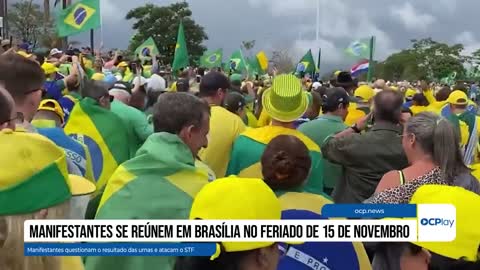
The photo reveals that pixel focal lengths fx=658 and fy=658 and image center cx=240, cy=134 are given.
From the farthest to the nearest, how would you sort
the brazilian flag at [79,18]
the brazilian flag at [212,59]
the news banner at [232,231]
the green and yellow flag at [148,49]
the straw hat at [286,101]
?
the brazilian flag at [212,59], the green and yellow flag at [148,49], the brazilian flag at [79,18], the straw hat at [286,101], the news banner at [232,231]

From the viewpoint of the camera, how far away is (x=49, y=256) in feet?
6.54

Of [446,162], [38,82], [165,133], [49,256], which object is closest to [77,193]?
[49,256]

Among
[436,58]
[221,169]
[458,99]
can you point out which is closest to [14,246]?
[221,169]

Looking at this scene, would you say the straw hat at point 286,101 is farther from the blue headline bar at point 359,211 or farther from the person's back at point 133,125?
the blue headline bar at point 359,211

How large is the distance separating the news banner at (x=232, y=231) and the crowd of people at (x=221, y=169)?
4 cm

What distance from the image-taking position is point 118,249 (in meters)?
2.45

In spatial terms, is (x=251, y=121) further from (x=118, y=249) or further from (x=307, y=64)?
(x=307, y=64)

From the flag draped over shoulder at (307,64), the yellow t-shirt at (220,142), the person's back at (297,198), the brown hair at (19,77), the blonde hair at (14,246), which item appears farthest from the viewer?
the flag draped over shoulder at (307,64)

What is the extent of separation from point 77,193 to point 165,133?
1.16 m

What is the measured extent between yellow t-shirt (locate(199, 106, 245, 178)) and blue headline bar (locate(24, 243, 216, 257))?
2.62 m

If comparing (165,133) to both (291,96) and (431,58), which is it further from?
(431,58)

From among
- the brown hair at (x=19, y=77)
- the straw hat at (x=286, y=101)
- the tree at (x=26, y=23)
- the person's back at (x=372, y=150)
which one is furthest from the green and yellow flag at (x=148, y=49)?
the tree at (x=26, y=23)

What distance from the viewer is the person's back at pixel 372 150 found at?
14.4ft

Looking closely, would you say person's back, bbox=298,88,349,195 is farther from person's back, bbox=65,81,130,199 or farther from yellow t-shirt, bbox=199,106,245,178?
person's back, bbox=65,81,130,199
